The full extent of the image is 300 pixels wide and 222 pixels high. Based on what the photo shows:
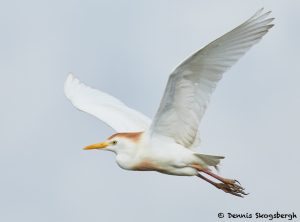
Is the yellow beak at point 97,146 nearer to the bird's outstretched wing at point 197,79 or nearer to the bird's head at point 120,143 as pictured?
the bird's head at point 120,143

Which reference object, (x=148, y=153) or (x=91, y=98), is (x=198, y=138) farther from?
(x=91, y=98)

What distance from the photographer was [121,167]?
648 inches

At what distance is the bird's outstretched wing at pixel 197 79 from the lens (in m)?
15.2

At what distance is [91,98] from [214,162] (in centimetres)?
430

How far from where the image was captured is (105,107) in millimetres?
19359

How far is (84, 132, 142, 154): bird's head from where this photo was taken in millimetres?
16297

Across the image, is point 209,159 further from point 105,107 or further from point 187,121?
point 105,107

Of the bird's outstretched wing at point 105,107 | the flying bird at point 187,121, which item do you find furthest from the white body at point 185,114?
the bird's outstretched wing at point 105,107

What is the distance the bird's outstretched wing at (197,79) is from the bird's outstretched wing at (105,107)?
1953mm

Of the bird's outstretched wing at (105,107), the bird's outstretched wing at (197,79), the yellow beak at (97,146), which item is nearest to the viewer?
the bird's outstretched wing at (197,79)

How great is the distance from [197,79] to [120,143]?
69.5 inches

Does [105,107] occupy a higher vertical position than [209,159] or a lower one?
higher

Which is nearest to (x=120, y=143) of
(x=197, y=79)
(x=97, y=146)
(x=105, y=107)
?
(x=97, y=146)

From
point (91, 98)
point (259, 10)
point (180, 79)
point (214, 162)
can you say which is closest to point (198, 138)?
point (214, 162)
